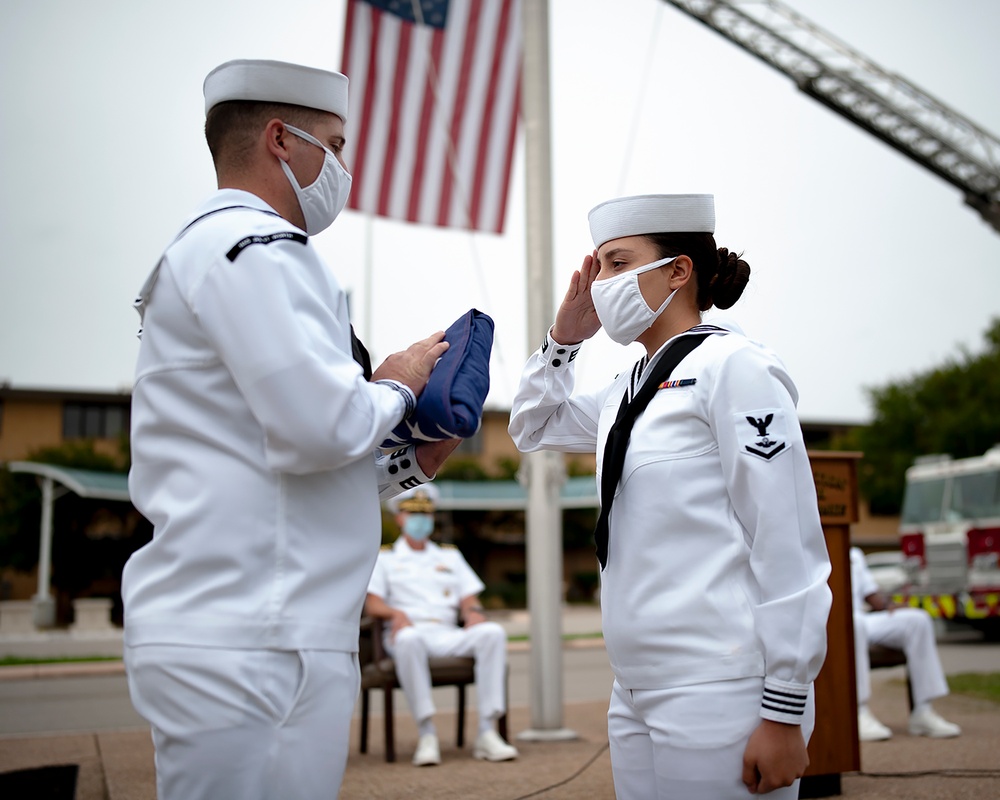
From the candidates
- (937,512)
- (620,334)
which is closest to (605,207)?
(620,334)

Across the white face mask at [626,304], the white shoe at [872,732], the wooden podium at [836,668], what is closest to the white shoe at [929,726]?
the white shoe at [872,732]

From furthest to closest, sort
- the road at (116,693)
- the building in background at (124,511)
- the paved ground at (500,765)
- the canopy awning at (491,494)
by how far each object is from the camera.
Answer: the canopy awning at (491,494) < the building in background at (124,511) < the road at (116,693) < the paved ground at (500,765)

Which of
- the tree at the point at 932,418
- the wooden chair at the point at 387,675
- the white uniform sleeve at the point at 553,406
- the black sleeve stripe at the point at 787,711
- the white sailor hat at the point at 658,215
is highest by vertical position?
the tree at the point at 932,418

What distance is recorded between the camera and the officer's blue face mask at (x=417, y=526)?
808cm

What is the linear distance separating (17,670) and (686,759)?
15.4 m

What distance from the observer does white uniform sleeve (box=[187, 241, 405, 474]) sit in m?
1.87

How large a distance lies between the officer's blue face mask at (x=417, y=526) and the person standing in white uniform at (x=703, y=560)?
5447 millimetres

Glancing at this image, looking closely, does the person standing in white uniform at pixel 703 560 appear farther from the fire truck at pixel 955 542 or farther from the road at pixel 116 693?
the fire truck at pixel 955 542

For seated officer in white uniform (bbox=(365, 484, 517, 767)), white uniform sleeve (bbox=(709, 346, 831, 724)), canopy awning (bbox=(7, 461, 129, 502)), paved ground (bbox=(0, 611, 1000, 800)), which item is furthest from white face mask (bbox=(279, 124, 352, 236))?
canopy awning (bbox=(7, 461, 129, 502))

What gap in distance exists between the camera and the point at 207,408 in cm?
198

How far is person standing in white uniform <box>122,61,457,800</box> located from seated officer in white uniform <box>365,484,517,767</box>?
187 inches

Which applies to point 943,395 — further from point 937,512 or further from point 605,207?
point 605,207

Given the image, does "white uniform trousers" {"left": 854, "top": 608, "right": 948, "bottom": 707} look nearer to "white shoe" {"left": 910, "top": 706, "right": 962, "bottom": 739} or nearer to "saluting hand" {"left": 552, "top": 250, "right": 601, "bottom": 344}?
"white shoe" {"left": 910, "top": 706, "right": 962, "bottom": 739}

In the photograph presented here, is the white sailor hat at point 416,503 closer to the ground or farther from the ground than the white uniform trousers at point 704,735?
farther from the ground
